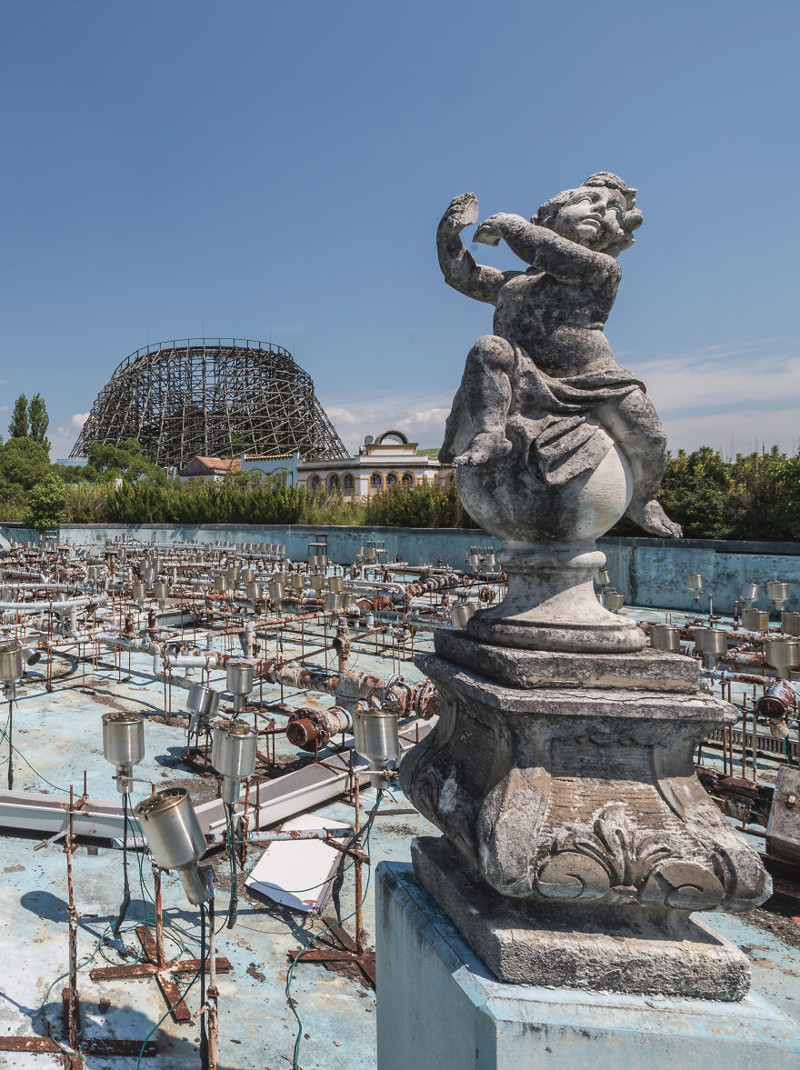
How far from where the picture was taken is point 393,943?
8.39ft

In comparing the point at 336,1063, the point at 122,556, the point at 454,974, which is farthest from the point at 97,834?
the point at 122,556

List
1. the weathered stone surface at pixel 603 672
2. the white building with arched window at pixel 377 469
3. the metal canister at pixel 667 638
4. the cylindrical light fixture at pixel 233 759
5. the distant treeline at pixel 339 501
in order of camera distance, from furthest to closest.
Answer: the white building with arched window at pixel 377 469 < the distant treeline at pixel 339 501 < the metal canister at pixel 667 638 < the cylindrical light fixture at pixel 233 759 < the weathered stone surface at pixel 603 672

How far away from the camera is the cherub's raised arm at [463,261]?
2.92 meters

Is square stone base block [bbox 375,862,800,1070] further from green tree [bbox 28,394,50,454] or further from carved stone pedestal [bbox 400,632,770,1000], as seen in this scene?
green tree [bbox 28,394,50,454]

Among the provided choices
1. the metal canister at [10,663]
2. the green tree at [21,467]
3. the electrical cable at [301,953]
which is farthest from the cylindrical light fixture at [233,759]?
the green tree at [21,467]

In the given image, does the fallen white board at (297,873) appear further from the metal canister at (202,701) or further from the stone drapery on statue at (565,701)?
the stone drapery on statue at (565,701)

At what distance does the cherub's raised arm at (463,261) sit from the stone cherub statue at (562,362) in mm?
154

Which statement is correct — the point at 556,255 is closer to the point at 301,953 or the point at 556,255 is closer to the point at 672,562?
the point at 301,953

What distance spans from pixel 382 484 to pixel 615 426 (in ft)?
133

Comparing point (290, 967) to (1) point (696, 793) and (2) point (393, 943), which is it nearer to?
(2) point (393, 943)

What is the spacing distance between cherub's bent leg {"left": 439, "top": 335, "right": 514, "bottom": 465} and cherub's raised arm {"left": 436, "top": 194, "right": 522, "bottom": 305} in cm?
47

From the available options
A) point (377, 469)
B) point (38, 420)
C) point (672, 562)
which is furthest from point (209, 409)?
point (672, 562)

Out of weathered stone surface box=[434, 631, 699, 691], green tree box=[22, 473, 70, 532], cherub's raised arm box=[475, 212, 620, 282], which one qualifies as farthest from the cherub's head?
green tree box=[22, 473, 70, 532]

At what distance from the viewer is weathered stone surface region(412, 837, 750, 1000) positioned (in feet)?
6.37
